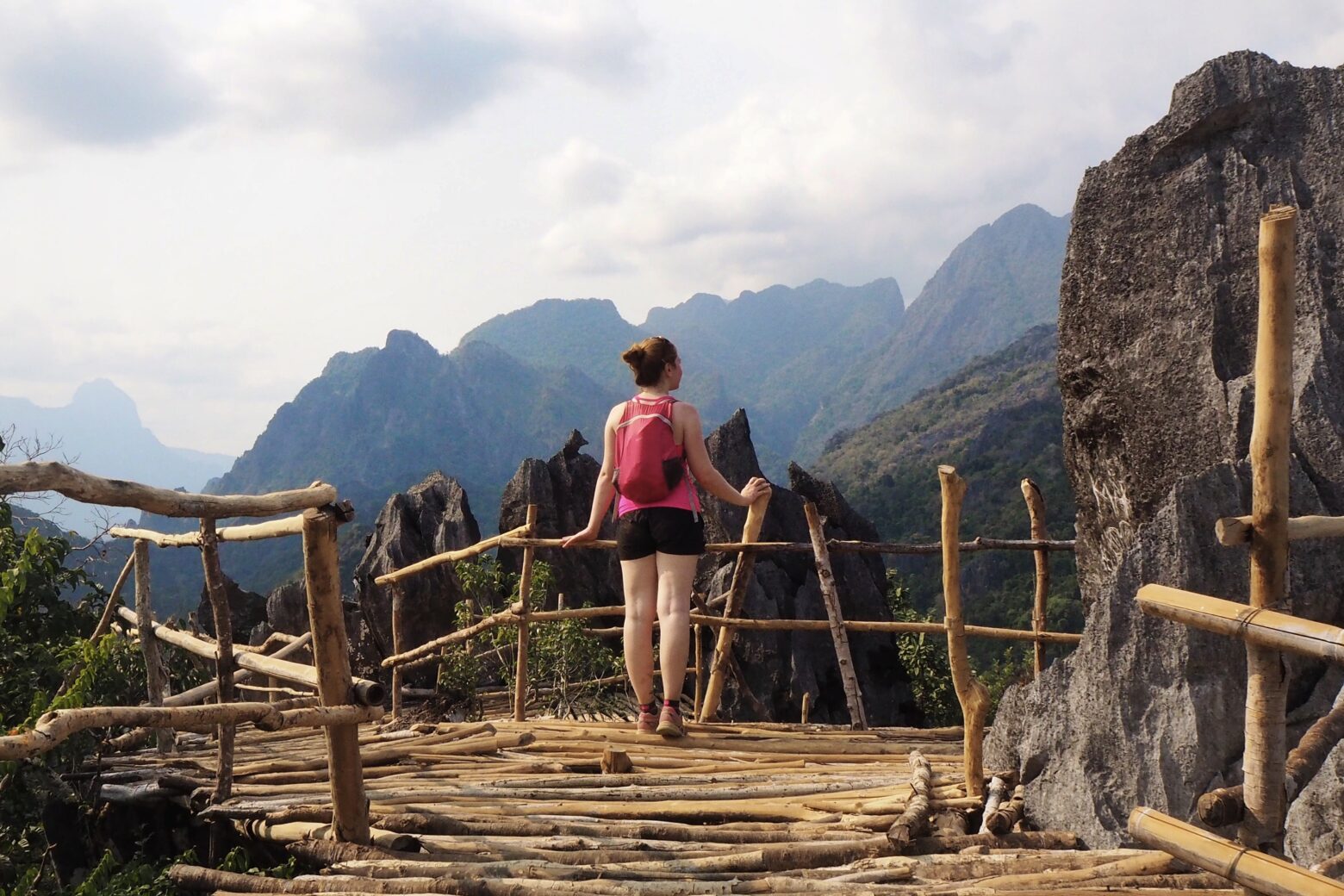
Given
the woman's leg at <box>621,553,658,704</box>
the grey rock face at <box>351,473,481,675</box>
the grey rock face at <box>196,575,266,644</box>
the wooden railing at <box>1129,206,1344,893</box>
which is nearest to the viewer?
the wooden railing at <box>1129,206,1344,893</box>

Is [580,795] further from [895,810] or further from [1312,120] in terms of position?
[1312,120]

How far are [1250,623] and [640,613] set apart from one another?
2.45 metres

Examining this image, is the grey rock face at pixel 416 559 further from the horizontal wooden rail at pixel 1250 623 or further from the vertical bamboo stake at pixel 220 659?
the horizontal wooden rail at pixel 1250 623

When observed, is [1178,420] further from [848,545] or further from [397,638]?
[397,638]

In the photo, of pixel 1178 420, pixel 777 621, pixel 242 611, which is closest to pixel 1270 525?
pixel 1178 420

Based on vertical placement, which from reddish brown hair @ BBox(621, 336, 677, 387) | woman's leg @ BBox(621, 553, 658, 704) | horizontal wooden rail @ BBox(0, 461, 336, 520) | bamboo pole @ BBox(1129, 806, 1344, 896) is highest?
reddish brown hair @ BBox(621, 336, 677, 387)

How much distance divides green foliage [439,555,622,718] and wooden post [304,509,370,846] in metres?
5.82

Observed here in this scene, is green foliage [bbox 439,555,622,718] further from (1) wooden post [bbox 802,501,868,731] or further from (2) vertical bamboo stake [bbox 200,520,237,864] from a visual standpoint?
(2) vertical bamboo stake [bbox 200,520,237,864]

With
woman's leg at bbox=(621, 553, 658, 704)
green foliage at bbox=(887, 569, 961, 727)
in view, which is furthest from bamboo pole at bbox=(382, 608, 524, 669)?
green foliage at bbox=(887, 569, 961, 727)

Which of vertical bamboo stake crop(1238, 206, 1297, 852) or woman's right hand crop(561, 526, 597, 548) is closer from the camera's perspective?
vertical bamboo stake crop(1238, 206, 1297, 852)

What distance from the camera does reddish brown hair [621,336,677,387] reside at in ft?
12.4

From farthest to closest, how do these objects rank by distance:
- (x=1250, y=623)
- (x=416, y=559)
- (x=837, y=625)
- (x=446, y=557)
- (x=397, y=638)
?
(x=416, y=559), (x=397, y=638), (x=446, y=557), (x=837, y=625), (x=1250, y=623)

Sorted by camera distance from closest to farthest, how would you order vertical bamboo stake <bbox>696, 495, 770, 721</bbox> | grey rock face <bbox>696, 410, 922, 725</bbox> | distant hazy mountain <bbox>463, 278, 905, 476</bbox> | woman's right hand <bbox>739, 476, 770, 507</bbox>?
woman's right hand <bbox>739, 476, 770, 507</bbox>
vertical bamboo stake <bbox>696, 495, 770, 721</bbox>
grey rock face <bbox>696, 410, 922, 725</bbox>
distant hazy mountain <bbox>463, 278, 905, 476</bbox>

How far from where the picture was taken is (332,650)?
2645 millimetres
